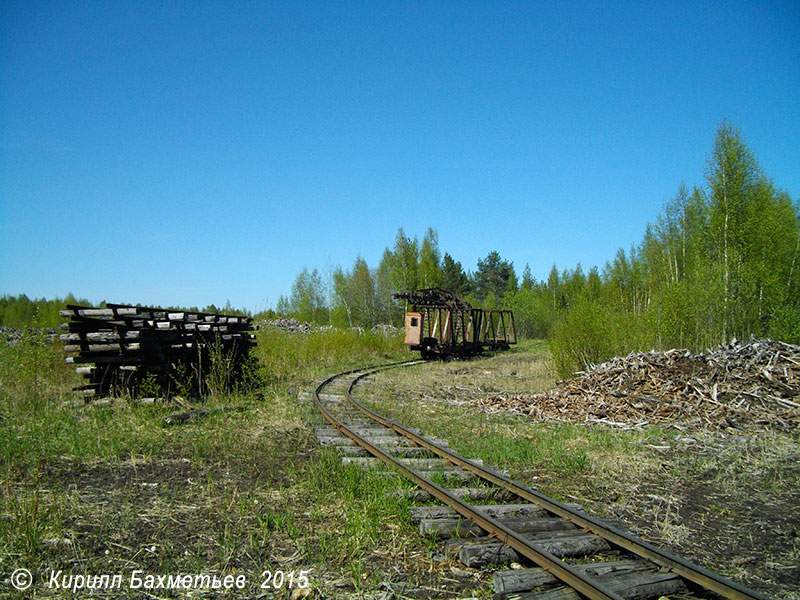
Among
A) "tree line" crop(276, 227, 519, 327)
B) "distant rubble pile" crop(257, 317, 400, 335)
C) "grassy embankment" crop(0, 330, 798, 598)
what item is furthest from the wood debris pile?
"tree line" crop(276, 227, 519, 327)

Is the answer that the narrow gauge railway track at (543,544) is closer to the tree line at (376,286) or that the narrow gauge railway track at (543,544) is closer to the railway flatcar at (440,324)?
the railway flatcar at (440,324)

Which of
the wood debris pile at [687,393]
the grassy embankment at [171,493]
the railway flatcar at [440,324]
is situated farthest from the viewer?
the railway flatcar at [440,324]

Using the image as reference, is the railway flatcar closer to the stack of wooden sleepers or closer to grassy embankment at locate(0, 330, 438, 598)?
the stack of wooden sleepers

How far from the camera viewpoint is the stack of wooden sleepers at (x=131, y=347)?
9.15m

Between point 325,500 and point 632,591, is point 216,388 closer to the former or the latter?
point 325,500

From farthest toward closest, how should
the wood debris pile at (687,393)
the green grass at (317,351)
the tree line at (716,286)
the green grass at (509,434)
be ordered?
1. the green grass at (317,351)
2. the tree line at (716,286)
3. the wood debris pile at (687,393)
4. the green grass at (509,434)

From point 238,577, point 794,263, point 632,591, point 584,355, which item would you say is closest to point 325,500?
point 238,577

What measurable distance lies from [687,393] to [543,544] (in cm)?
716

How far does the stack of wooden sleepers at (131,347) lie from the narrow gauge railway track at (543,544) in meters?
5.36

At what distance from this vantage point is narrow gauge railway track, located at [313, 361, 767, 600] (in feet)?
10.8

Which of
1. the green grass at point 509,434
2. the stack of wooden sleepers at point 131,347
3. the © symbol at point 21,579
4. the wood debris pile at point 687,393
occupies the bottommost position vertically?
the green grass at point 509,434

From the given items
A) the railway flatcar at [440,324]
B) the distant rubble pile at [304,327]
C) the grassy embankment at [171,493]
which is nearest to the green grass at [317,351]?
→ the distant rubble pile at [304,327]
